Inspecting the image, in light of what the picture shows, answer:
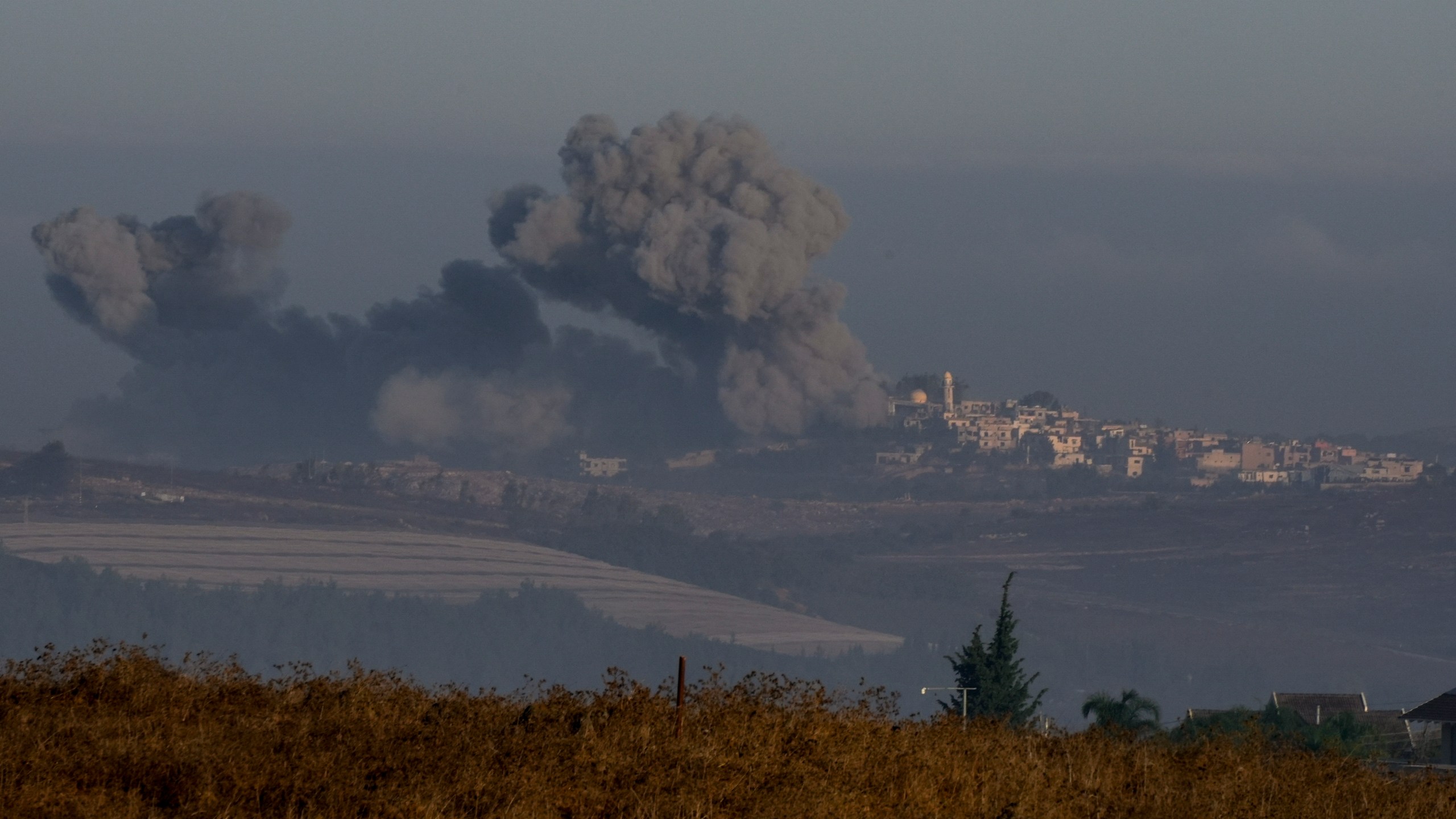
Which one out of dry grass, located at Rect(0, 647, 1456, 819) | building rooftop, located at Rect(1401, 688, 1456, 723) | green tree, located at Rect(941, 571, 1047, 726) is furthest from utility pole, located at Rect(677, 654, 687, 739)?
green tree, located at Rect(941, 571, 1047, 726)

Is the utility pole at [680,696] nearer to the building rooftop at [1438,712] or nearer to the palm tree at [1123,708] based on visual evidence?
the building rooftop at [1438,712]

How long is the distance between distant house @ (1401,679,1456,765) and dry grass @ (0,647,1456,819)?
20053 millimetres

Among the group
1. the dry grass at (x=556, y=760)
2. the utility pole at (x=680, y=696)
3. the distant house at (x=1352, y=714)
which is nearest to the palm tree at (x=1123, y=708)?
the distant house at (x=1352, y=714)

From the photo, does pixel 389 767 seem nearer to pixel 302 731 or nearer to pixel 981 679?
pixel 302 731

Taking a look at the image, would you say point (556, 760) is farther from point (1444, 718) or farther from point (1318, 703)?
point (1318, 703)

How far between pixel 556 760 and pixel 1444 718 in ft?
84.0

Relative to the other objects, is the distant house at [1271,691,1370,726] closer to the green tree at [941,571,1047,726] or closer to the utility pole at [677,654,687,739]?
the green tree at [941,571,1047,726]

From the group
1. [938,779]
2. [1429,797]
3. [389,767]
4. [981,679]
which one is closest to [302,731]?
[389,767]

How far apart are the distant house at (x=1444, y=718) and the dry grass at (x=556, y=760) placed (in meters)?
20.1

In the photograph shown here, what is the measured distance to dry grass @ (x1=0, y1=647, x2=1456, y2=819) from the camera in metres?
9.59

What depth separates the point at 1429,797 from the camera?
12.9 metres

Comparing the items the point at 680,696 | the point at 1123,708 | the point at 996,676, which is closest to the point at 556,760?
the point at 680,696

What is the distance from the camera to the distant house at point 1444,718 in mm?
32375

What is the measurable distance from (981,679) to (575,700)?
3049 centimetres
